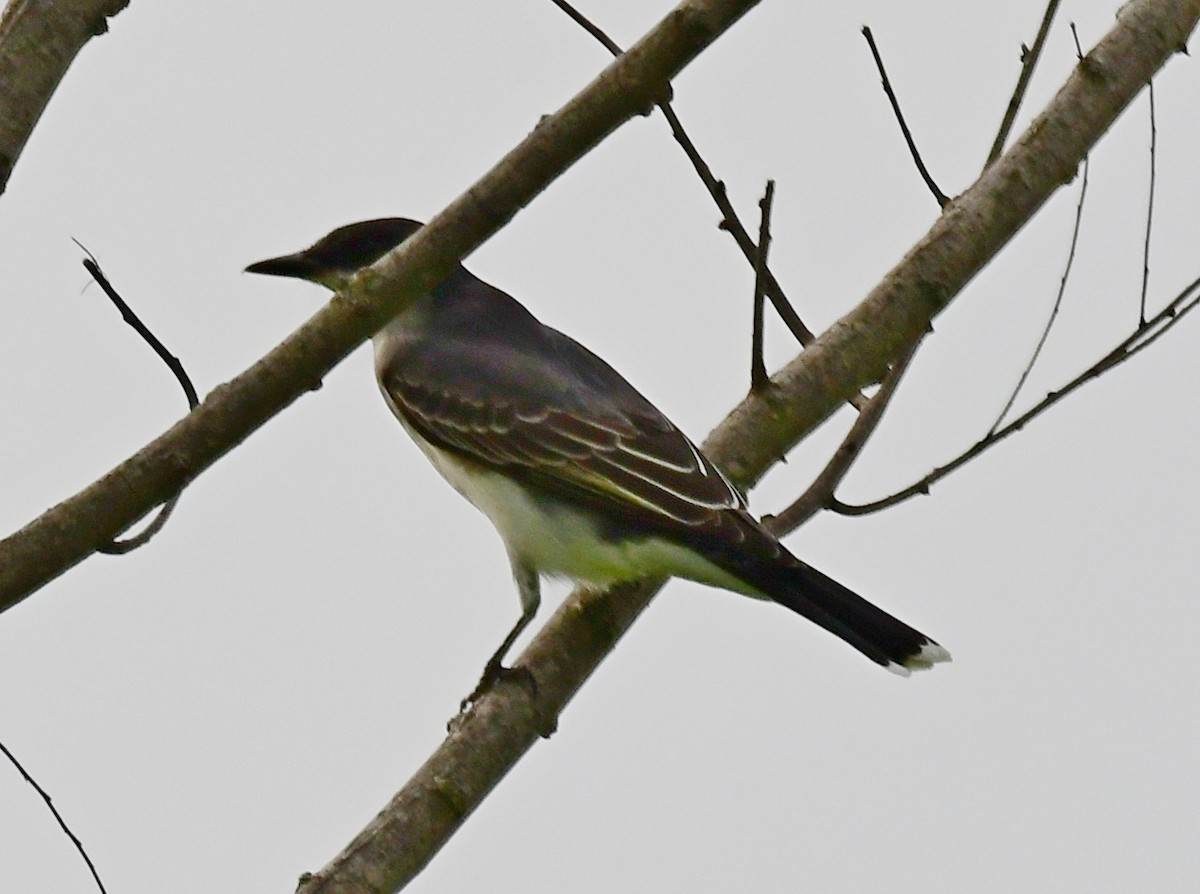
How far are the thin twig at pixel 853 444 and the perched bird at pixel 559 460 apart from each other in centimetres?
21

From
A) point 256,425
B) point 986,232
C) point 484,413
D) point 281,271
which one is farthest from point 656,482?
point 256,425

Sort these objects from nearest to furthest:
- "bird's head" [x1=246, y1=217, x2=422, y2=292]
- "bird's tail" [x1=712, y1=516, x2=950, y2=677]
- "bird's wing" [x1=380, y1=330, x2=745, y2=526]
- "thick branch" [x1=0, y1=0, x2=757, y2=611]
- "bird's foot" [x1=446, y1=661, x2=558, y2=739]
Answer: "thick branch" [x1=0, y1=0, x2=757, y2=611] < "bird's foot" [x1=446, y1=661, x2=558, y2=739] < "bird's tail" [x1=712, y1=516, x2=950, y2=677] < "bird's wing" [x1=380, y1=330, x2=745, y2=526] < "bird's head" [x1=246, y1=217, x2=422, y2=292]

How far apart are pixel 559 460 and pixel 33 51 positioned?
2.82 meters

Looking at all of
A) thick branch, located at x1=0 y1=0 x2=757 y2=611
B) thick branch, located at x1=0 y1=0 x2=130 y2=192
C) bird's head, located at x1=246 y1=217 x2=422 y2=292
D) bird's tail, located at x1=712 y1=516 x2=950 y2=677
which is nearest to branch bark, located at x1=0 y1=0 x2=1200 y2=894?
thick branch, located at x1=0 y1=0 x2=757 y2=611

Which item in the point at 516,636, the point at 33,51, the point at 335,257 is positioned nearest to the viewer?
the point at 33,51

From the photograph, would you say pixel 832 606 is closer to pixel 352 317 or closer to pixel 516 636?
pixel 516 636

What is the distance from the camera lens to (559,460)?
663 cm

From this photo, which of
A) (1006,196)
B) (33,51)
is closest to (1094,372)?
(1006,196)

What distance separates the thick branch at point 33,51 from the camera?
14.0 ft

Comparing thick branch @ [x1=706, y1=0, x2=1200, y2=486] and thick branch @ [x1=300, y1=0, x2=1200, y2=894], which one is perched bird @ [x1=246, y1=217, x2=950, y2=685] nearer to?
thick branch @ [x1=300, y1=0, x2=1200, y2=894]

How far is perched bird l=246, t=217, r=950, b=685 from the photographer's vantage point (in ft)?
19.4

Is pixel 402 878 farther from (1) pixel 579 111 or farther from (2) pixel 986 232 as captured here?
(2) pixel 986 232

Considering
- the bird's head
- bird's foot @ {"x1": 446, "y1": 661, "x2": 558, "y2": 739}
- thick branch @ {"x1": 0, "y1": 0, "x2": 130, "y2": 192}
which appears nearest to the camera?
thick branch @ {"x1": 0, "y1": 0, "x2": 130, "y2": 192}

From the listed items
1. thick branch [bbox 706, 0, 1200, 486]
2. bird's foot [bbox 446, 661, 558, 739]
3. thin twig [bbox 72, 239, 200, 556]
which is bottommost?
thin twig [bbox 72, 239, 200, 556]
